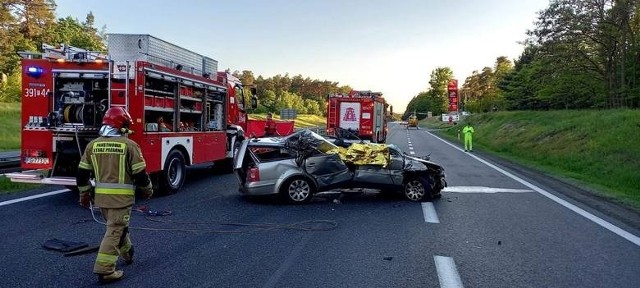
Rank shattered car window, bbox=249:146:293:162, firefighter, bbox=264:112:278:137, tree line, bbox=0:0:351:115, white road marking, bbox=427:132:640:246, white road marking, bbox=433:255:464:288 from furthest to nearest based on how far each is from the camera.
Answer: tree line, bbox=0:0:351:115
firefighter, bbox=264:112:278:137
shattered car window, bbox=249:146:293:162
white road marking, bbox=427:132:640:246
white road marking, bbox=433:255:464:288

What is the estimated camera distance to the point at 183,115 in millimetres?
11789

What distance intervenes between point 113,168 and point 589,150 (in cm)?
2000

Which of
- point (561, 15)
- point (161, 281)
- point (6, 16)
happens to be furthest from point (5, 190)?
point (6, 16)

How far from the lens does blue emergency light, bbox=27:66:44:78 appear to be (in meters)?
9.67

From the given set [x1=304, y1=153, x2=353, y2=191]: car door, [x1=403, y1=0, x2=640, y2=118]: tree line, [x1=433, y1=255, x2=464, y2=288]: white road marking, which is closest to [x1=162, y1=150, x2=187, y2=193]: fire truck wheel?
[x1=304, y1=153, x2=353, y2=191]: car door

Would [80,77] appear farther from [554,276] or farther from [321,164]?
[554,276]

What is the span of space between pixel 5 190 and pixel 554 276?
10261 mm

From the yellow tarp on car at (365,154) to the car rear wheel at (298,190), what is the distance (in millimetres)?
913

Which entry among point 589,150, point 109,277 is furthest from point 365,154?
point 589,150

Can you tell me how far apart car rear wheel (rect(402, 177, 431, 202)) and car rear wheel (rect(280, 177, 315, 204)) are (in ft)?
6.12

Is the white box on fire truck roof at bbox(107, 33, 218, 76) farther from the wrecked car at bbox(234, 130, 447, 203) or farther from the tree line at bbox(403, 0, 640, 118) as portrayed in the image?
the tree line at bbox(403, 0, 640, 118)

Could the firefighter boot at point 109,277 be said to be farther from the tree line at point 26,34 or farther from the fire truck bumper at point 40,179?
the tree line at point 26,34

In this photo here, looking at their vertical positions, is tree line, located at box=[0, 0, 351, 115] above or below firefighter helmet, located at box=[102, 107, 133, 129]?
above

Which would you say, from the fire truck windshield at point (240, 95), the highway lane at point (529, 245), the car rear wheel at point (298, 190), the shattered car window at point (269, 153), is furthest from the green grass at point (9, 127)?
the highway lane at point (529, 245)
